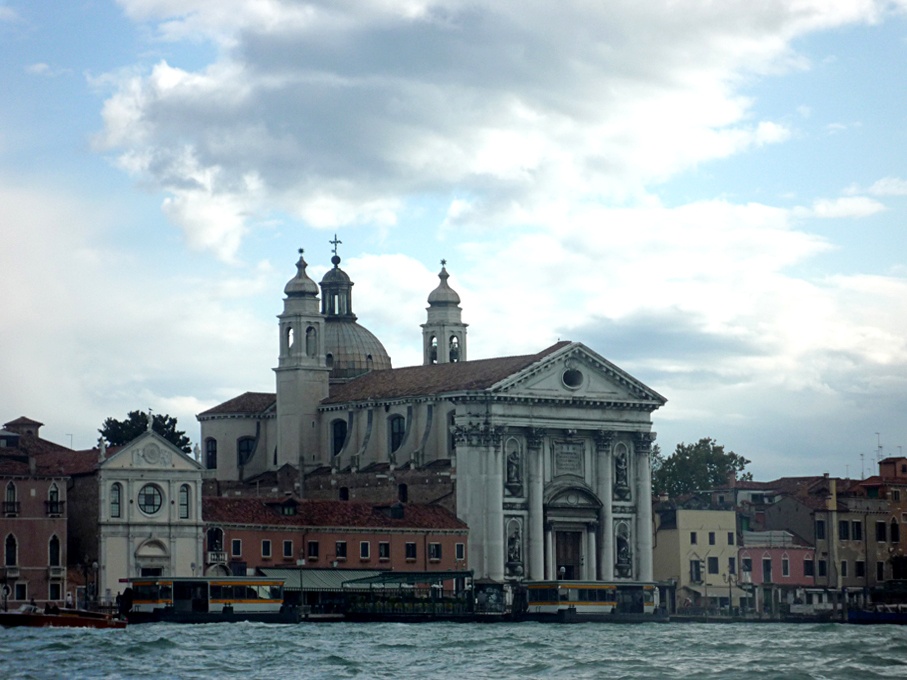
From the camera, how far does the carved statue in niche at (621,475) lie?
4218 inches

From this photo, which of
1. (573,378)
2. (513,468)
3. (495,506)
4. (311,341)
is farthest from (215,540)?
(311,341)

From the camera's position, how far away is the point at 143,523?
91.9m

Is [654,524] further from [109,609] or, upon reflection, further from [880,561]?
[109,609]

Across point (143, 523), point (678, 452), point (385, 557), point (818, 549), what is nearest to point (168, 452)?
point (143, 523)

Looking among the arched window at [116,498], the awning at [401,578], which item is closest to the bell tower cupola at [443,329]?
the awning at [401,578]

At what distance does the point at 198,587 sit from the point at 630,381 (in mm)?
26759

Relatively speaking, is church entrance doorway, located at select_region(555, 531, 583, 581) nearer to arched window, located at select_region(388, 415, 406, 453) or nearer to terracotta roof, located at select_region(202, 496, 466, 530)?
terracotta roof, located at select_region(202, 496, 466, 530)

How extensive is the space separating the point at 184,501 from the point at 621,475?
73.4 ft

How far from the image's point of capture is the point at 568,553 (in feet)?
347

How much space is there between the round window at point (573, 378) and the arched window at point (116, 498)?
21.9m

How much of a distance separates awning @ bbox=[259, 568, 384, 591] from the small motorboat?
14001 mm

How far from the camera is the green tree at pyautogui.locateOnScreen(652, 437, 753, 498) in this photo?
132750 mm

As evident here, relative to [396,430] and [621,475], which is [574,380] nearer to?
[621,475]

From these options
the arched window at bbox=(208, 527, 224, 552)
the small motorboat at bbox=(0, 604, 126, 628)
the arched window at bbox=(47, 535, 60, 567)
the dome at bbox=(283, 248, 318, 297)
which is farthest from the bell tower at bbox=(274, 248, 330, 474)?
the small motorboat at bbox=(0, 604, 126, 628)
